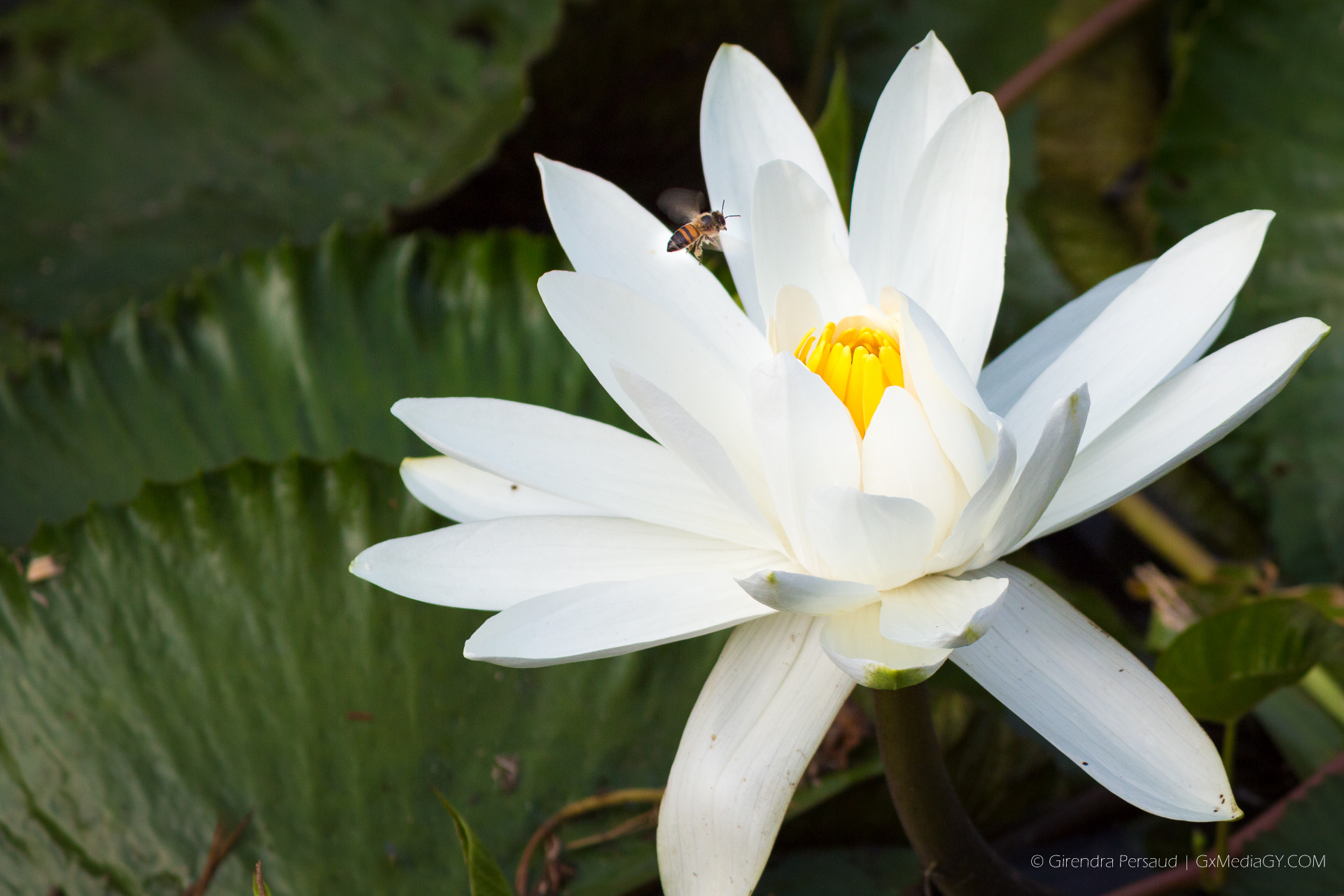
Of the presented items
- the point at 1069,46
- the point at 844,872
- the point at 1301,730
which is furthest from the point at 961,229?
the point at 1069,46

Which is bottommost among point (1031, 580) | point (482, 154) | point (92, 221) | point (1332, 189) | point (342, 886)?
point (342, 886)

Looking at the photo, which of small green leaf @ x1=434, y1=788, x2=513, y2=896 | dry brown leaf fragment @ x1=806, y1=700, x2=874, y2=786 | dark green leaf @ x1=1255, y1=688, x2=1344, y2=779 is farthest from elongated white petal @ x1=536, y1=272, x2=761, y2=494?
dark green leaf @ x1=1255, y1=688, x2=1344, y2=779

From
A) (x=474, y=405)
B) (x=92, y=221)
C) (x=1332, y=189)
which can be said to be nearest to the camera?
(x=474, y=405)

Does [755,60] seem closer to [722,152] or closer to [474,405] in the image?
[722,152]

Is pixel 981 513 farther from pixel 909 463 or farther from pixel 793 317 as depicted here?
pixel 793 317

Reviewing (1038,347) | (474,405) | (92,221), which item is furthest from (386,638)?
(92,221)

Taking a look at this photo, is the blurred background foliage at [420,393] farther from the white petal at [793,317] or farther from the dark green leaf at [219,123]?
the white petal at [793,317]

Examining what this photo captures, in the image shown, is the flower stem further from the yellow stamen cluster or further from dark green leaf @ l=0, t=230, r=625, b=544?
dark green leaf @ l=0, t=230, r=625, b=544
